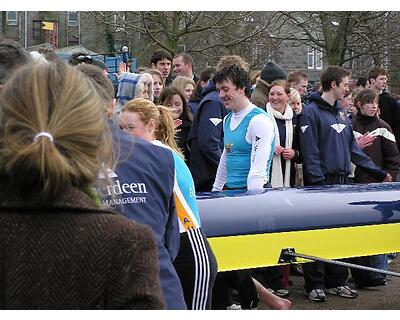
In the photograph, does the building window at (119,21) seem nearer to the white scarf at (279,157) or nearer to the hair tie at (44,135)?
the white scarf at (279,157)

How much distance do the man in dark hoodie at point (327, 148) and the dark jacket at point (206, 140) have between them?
26.1 inches

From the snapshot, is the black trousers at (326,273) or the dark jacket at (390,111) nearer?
the black trousers at (326,273)

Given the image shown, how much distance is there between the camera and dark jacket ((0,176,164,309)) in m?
1.62

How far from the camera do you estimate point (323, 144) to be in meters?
6.11

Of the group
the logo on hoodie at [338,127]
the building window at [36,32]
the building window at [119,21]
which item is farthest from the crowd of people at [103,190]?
the building window at [36,32]

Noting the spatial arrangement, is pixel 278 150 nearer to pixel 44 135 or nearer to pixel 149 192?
pixel 149 192

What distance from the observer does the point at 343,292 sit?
20.2 ft

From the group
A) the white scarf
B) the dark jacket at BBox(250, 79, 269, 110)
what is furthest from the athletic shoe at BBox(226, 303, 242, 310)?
the dark jacket at BBox(250, 79, 269, 110)

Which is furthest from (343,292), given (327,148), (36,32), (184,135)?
(36,32)

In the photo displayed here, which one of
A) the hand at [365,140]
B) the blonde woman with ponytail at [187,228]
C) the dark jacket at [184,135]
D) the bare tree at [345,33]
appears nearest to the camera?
the blonde woman with ponytail at [187,228]

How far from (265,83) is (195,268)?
156 inches

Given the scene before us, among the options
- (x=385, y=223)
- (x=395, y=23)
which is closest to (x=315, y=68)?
(x=395, y=23)

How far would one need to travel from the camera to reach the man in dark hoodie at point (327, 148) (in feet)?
19.8

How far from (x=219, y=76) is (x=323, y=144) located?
1.31 meters
